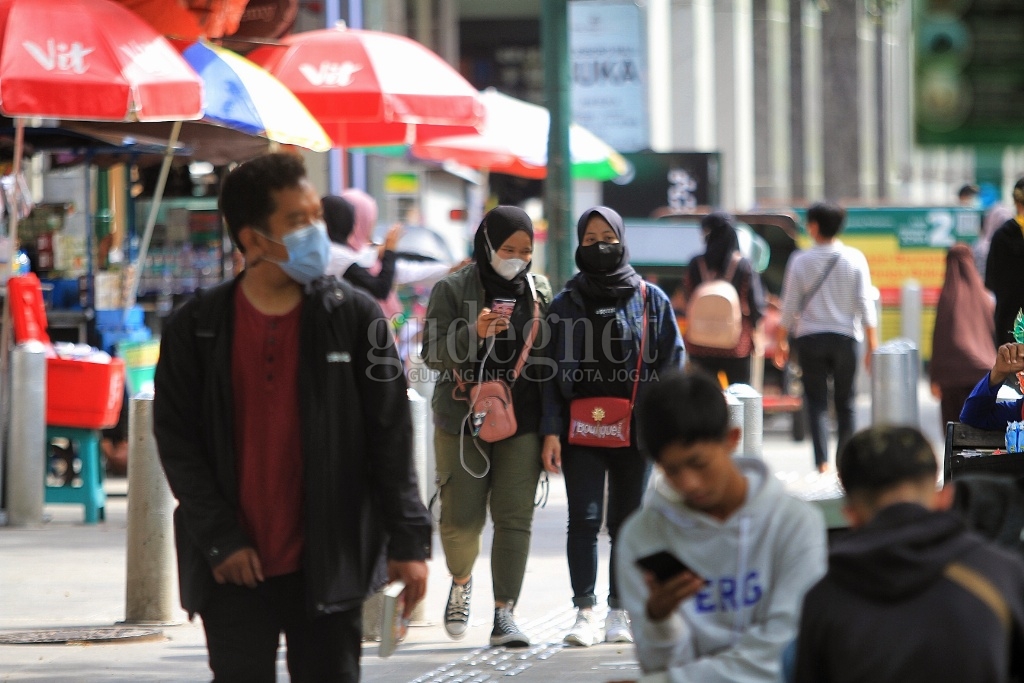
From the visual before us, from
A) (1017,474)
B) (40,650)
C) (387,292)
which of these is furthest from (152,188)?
(1017,474)

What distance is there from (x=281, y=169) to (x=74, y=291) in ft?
27.4

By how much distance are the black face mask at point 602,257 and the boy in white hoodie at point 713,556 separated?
3.39m

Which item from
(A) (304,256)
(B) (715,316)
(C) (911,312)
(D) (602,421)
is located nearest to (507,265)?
(D) (602,421)

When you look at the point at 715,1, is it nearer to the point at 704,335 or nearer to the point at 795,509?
the point at 704,335

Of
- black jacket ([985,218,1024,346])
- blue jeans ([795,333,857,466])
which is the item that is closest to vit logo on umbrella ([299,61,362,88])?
blue jeans ([795,333,857,466])

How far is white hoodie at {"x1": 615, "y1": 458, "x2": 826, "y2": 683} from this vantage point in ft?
11.6

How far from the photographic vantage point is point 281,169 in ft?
13.6

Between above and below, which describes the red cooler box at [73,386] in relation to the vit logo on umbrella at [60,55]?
below

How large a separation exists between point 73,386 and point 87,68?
190cm

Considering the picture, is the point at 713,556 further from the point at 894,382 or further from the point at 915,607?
the point at 894,382

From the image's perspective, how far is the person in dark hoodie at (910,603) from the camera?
3.07 metres

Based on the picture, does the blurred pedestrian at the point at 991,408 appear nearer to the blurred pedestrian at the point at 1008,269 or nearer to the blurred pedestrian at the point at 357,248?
the blurred pedestrian at the point at 1008,269

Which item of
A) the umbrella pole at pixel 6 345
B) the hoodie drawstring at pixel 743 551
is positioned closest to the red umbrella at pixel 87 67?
the umbrella pole at pixel 6 345

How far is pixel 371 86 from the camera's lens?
13.1m
